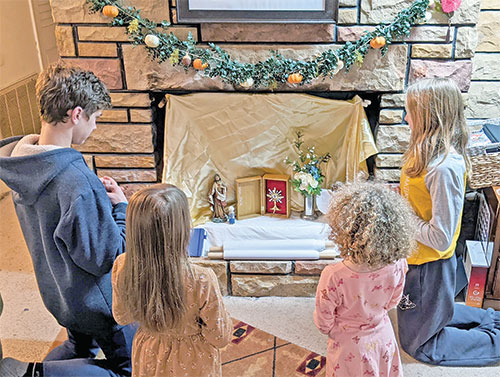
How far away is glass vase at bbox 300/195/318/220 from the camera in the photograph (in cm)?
282

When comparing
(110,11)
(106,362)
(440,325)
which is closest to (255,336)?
(106,362)

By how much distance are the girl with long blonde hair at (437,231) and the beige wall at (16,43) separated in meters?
2.78

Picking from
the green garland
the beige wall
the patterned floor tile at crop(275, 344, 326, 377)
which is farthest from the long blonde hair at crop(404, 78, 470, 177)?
the beige wall

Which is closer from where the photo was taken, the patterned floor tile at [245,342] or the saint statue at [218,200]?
the patterned floor tile at [245,342]

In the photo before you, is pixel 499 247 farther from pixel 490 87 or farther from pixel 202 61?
pixel 202 61

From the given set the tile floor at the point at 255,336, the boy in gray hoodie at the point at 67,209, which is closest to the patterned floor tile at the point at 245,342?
the tile floor at the point at 255,336

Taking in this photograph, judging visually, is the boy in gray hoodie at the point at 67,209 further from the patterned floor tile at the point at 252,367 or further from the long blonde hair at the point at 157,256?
the patterned floor tile at the point at 252,367

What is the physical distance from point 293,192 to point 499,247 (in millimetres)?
1035

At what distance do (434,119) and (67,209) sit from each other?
4.28 ft

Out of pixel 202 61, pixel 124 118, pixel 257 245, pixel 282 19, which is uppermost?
pixel 282 19

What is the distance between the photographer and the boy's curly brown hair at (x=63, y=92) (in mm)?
1718

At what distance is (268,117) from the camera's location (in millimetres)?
2750

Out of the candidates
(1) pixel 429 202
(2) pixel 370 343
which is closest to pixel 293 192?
(1) pixel 429 202

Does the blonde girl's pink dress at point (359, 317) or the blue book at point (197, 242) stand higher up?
the blonde girl's pink dress at point (359, 317)
